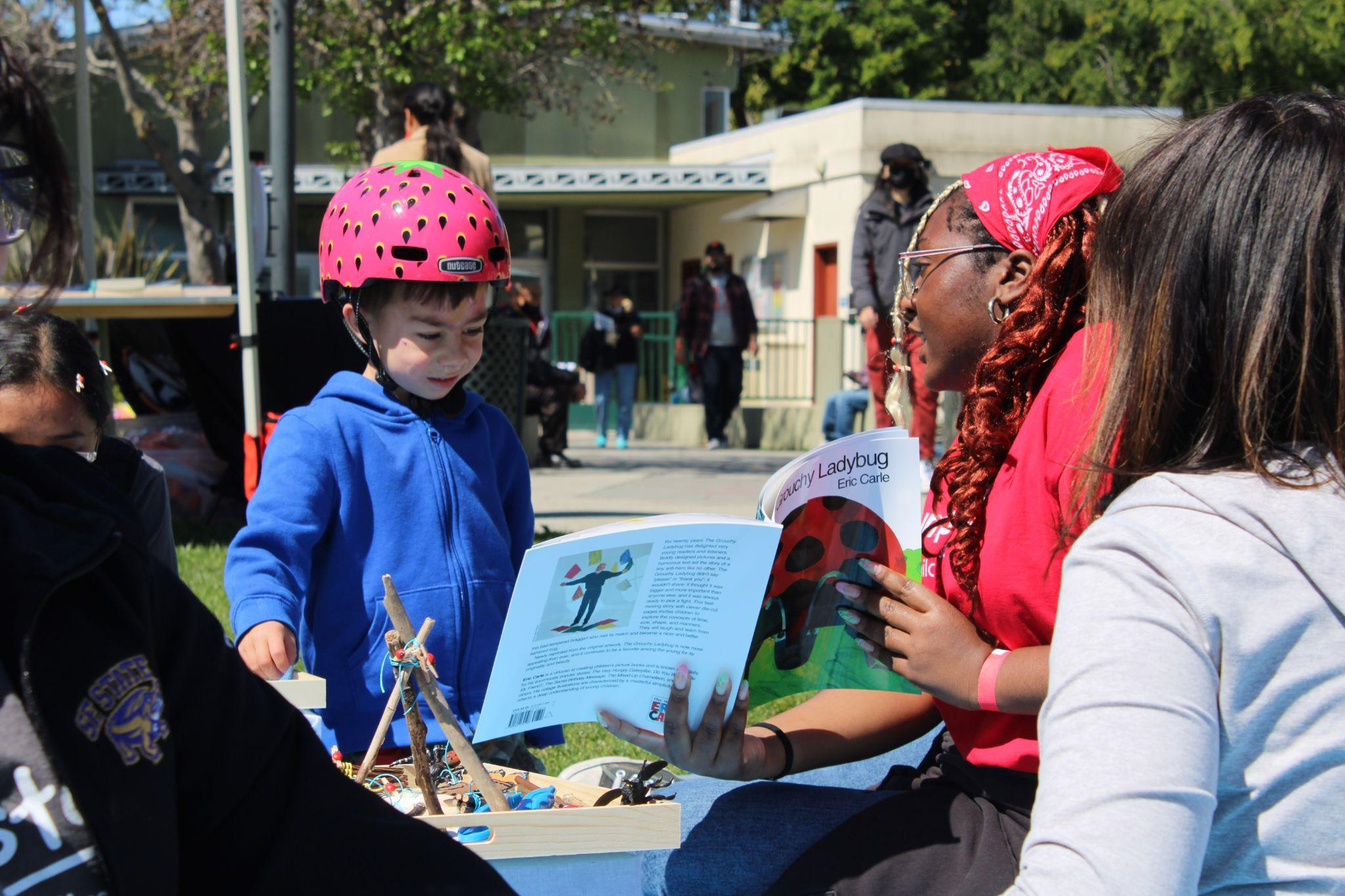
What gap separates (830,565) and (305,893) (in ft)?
2.89

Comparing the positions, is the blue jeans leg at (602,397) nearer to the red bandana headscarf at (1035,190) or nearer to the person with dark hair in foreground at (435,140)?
the person with dark hair in foreground at (435,140)

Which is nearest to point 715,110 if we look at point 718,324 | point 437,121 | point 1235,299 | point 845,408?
point 718,324

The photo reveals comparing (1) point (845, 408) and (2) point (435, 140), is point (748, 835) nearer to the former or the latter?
(2) point (435, 140)

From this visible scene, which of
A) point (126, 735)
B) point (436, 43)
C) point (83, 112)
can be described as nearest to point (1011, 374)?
point (126, 735)

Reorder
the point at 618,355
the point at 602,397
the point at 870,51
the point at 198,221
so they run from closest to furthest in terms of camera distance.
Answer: the point at 618,355, the point at 602,397, the point at 198,221, the point at 870,51

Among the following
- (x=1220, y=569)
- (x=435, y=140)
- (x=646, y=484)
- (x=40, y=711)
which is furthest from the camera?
(x=646, y=484)

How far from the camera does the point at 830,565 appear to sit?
1.83m

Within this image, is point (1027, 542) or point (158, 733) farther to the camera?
point (1027, 542)

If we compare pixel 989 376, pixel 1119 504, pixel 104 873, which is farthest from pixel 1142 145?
pixel 104 873

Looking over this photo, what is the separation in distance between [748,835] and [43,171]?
1.38 metres

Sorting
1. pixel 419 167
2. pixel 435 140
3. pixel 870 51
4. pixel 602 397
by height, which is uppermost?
pixel 870 51

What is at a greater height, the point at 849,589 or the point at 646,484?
the point at 849,589

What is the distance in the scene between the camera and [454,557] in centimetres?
255

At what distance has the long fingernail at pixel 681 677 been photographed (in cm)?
177
